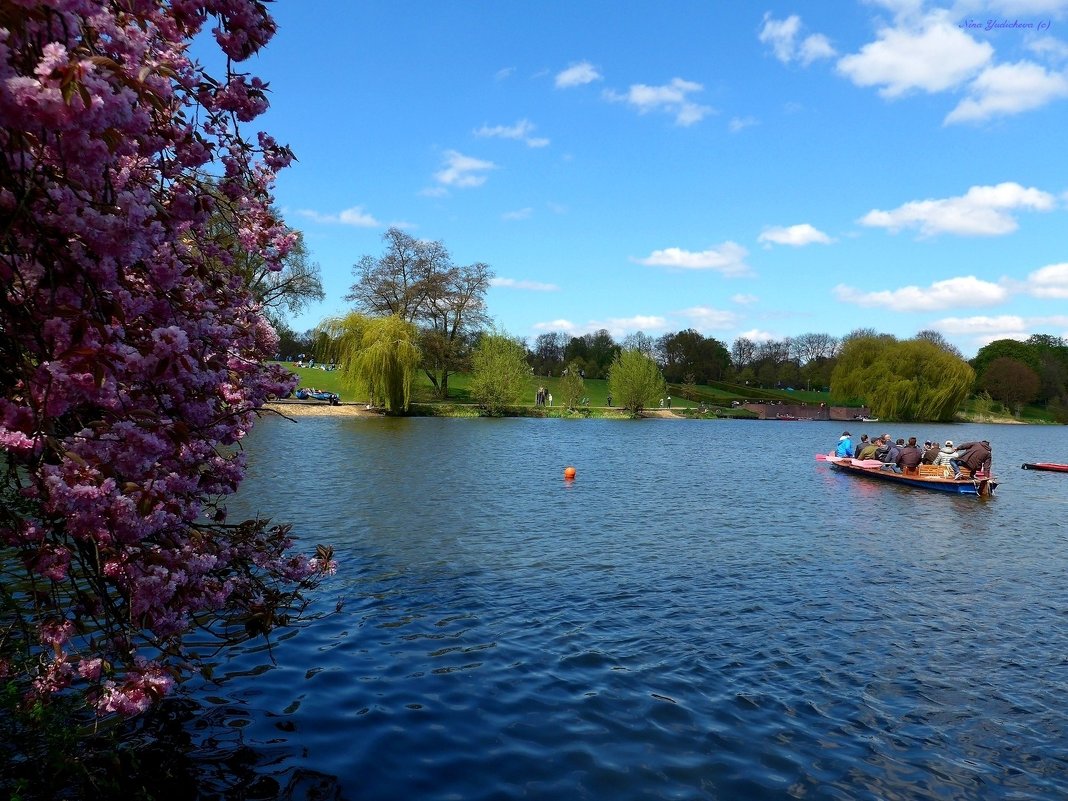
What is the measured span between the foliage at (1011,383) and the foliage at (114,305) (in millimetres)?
141883

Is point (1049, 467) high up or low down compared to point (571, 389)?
down

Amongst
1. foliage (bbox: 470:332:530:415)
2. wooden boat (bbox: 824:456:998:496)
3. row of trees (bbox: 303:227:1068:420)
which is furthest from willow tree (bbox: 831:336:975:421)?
wooden boat (bbox: 824:456:998:496)

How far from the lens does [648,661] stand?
1058cm

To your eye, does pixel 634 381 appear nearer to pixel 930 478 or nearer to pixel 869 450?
pixel 869 450

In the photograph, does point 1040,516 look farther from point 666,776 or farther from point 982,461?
point 666,776

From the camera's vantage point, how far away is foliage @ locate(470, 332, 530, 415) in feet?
247

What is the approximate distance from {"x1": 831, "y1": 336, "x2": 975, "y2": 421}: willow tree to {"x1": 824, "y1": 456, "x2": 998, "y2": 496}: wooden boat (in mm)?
63395

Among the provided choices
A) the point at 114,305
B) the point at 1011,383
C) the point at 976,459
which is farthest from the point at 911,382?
the point at 114,305

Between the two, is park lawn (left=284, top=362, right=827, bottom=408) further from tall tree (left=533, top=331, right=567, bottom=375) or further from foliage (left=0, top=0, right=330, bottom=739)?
foliage (left=0, top=0, right=330, bottom=739)

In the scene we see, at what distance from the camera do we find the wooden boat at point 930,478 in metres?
29.4

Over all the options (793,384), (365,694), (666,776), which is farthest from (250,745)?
(793,384)

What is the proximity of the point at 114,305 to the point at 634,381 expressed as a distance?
3317 inches

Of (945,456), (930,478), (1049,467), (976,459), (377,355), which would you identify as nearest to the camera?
(976,459)

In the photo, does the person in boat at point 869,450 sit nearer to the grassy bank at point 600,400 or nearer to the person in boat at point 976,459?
the person in boat at point 976,459
